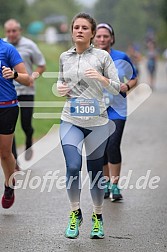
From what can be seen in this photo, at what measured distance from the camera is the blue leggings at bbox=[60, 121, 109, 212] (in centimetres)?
667

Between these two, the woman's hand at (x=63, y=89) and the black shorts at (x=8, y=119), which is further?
the black shorts at (x=8, y=119)

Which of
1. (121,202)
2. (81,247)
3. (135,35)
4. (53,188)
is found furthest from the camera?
(135,35)

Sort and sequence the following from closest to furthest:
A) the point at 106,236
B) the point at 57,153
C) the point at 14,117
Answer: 1. the point at 106,236
2. the point at 14,117
3. the point at 57,153

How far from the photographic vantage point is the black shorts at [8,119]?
292 inches

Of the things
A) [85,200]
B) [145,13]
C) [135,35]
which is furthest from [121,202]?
[145,13]

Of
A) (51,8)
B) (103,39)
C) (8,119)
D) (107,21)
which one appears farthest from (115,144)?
(51,8)

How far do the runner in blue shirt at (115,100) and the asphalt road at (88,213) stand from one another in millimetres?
363

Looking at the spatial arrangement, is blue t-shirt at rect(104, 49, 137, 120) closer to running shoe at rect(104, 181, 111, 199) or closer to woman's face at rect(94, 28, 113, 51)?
woman's face at rect(94, 28, 113, 51)

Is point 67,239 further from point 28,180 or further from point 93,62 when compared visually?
point 28,180

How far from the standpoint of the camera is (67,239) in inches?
265

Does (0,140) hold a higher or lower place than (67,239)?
higher

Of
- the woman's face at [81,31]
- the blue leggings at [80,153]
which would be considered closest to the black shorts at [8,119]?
the blue leggings at [80,153]

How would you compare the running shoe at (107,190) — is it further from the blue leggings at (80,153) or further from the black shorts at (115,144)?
the blue leggings at (80,153)

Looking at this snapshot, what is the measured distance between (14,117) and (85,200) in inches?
64.7
